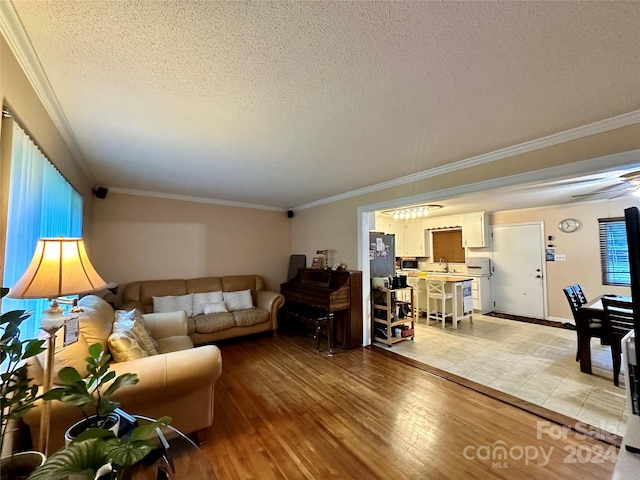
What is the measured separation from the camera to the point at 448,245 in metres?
6.68

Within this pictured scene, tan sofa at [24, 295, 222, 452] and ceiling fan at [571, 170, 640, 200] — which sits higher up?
ceiling fan at [571, 170, 640, 200]

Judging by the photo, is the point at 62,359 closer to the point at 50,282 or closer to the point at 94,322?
the point at 94,322

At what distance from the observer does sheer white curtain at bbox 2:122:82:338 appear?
133 cm

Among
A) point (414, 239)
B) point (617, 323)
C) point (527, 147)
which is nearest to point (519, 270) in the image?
point (414, 239)

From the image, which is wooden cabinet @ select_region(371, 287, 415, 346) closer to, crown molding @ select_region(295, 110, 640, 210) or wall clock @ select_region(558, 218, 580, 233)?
crown molding @ select_region(295, 110, 640, 210)

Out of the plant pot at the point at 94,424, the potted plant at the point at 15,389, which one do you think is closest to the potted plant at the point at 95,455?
the potted plant at the point at 15,389

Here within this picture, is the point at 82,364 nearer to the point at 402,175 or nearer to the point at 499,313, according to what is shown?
the point at 402,175

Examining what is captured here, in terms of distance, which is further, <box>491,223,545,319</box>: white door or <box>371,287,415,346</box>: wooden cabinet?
<box>491,223,545,319</box>: white door

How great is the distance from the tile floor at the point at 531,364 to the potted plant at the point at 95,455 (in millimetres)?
3103

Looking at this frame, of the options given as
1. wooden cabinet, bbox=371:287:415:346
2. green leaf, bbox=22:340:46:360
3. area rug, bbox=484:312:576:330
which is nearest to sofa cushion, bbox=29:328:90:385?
green leaf, bbox=22:340:46:360

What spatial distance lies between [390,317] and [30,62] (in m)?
4.11

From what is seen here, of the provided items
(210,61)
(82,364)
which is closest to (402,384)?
(82,364)

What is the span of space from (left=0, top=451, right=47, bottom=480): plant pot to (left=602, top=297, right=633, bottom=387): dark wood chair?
4393 millimetres

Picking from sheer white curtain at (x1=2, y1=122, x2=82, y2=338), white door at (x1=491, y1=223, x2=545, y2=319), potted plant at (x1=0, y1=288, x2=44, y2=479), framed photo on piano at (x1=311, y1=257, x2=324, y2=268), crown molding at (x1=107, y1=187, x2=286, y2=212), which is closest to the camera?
potted plant at (x1=0, y1=288, x2=44, y2=479)
